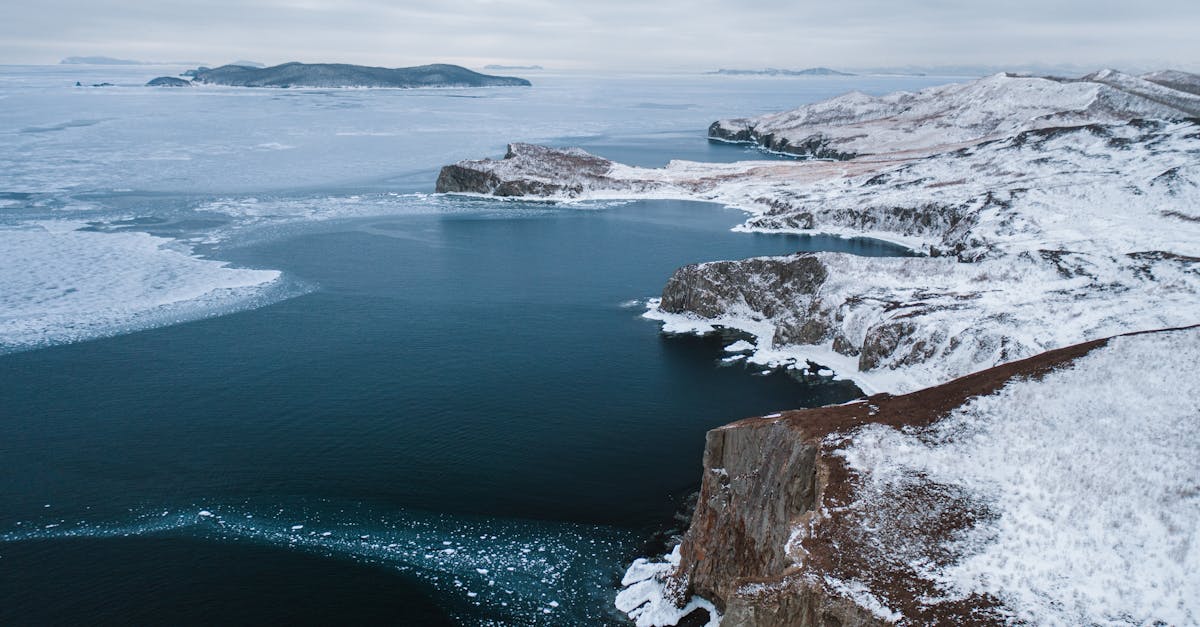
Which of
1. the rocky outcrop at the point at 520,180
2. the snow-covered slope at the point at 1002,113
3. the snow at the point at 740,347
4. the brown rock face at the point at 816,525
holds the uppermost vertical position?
the snow-covered slope at the point at 1002,113

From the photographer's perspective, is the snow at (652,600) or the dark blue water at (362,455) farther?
→ the dark blue water at (362,455)

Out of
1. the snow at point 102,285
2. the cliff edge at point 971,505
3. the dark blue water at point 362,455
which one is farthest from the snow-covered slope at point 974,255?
the snow at point 102,285

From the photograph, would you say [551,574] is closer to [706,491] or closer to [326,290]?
[706,491]

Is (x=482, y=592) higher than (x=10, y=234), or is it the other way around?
(x=10, y=234)

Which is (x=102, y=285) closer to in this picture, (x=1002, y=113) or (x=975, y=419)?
(x=975, y=419)

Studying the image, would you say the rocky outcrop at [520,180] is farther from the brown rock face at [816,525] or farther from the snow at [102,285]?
the brown rock face at [816,525]

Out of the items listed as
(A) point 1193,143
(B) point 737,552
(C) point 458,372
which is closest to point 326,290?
(C) point 458,372
